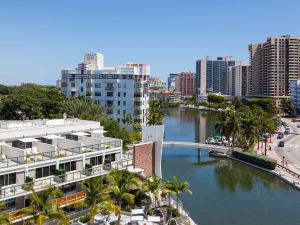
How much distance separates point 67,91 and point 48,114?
2956 cm

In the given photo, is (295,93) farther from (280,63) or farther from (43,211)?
(43,211)

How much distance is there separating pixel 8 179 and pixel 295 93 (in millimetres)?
164816

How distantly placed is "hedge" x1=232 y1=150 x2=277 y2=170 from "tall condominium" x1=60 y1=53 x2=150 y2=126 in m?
33.4

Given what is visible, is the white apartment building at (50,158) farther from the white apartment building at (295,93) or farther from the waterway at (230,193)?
the white apartment building at (295,93)

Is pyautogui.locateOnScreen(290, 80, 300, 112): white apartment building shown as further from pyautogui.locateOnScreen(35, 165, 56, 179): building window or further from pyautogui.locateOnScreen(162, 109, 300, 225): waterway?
pyautogui.locateOnScreen(35, 165, 56, 179): building window

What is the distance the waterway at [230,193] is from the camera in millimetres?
39125

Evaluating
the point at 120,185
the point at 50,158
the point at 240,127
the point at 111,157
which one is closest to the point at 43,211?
the point at 120,185

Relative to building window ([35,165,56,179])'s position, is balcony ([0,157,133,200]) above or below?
below

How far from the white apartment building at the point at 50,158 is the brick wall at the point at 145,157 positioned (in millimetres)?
1284

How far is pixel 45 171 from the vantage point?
30.3 meters

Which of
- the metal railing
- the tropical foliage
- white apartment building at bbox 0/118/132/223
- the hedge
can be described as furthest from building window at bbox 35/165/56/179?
the tropical foliage

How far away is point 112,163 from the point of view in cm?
3562

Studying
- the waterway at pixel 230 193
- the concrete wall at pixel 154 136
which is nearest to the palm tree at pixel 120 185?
the waterway at pixel 230 193

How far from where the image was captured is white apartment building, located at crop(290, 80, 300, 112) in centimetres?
Answer: 17009
